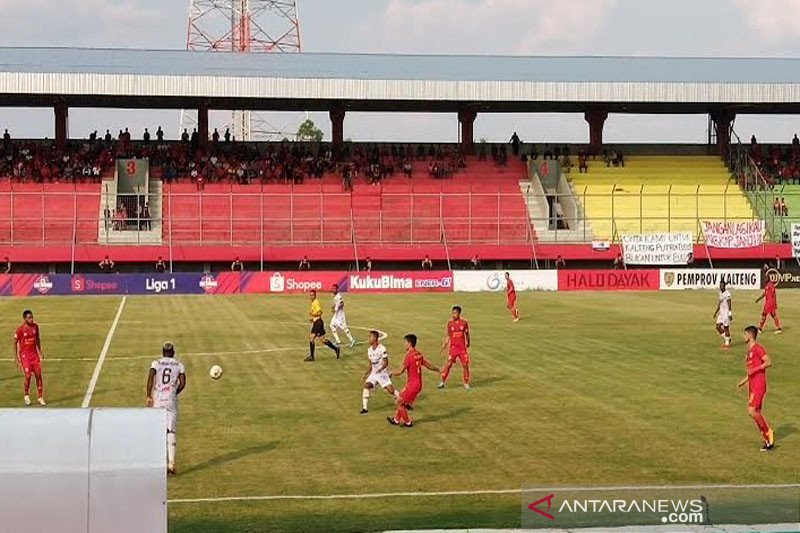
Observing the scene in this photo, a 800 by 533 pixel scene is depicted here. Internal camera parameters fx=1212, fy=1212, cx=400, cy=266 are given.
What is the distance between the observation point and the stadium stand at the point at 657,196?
72.6m

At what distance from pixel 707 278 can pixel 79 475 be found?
187 ft

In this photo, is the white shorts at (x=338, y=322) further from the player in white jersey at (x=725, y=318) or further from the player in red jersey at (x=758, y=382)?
the player in red jersey at (x=758, y=382)

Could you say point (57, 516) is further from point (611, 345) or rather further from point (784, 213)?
point (784, 213)

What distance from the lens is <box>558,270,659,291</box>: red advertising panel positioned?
6328cm

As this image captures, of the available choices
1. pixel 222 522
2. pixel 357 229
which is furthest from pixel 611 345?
pixel 357 229

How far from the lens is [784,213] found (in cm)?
7300

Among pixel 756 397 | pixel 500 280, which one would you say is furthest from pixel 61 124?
pixel 756 397

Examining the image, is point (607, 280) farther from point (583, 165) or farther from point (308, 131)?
point (308, 131)

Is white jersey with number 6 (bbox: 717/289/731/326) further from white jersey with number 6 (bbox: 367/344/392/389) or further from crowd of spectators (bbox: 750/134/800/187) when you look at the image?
crowd of spectators (bbox: 750/134/800/187)

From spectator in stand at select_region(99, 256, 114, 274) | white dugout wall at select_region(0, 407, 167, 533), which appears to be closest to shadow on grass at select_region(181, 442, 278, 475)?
white dugout wall at select_region(0, 407, 167, 533)

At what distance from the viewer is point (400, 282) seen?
63281mm

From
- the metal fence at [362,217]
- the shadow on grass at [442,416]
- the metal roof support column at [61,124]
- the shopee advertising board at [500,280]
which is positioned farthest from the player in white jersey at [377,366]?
the metal roof support column at [61,124]

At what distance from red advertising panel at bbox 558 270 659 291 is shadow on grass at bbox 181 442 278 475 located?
147 feet

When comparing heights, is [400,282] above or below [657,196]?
below
